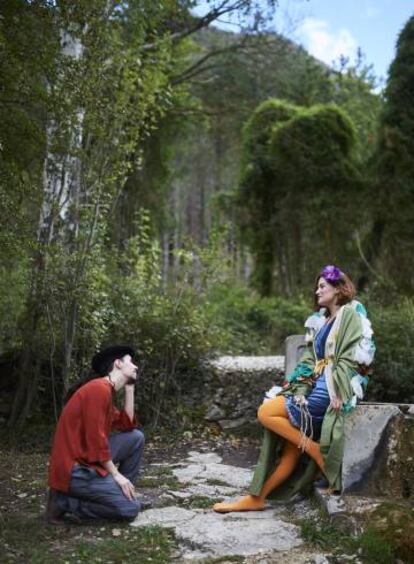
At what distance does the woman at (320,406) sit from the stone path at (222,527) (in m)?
0.22

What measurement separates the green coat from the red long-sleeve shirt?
1.23m

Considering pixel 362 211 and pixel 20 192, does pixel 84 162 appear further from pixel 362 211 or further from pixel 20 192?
pixel 362 211

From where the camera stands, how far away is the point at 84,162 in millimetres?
7926

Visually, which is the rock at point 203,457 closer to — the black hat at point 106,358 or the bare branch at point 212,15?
the black hat at point 106,358

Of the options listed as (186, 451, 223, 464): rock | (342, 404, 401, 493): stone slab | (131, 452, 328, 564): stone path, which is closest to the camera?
(131, 452, 328, 564): stone path

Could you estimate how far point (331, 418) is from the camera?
5.12 m

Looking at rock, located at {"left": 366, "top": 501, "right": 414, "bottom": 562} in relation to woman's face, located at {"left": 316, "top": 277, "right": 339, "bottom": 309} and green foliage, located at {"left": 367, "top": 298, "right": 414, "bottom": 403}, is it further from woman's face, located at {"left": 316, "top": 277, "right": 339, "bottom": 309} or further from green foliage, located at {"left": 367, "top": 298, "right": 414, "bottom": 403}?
green foliage, located at {"left": 367, "top": 298, "right": 414, "bottom": 403}

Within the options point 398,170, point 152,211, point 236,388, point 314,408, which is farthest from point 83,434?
point 152,211

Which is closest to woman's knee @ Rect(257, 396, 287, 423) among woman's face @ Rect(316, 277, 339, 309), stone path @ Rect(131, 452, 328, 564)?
stone path @ Rect(131, 452, 328, 564)

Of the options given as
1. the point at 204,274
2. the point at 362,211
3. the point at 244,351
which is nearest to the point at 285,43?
the point at 362,211

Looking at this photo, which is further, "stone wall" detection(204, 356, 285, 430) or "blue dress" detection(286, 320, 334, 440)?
"stone wall" detection(204, 356, 285, 430)

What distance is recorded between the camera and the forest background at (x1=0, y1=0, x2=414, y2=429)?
719cm

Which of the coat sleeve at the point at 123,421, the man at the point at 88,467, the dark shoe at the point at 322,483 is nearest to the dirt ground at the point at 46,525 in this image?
the man at the point at 88,467

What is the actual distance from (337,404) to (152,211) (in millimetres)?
14507
